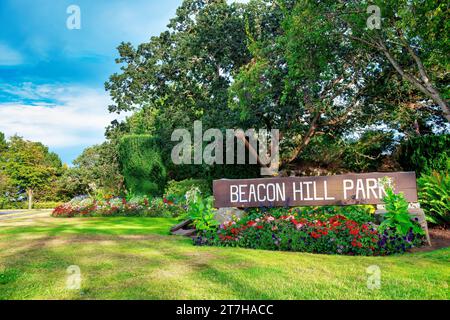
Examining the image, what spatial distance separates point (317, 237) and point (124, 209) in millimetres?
10969

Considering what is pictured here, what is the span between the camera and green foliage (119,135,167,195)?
65.0 feet

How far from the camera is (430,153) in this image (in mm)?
10781

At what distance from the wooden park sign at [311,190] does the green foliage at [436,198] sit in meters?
1.44

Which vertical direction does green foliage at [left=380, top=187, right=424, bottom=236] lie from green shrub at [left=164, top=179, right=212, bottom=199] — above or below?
below

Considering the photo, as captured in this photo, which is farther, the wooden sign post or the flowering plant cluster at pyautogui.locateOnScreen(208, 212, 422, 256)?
the wooden sign post

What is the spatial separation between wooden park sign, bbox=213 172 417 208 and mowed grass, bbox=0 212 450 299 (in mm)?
1985

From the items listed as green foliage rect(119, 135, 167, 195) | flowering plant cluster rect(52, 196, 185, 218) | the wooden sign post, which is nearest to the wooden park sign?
the wooden sign post

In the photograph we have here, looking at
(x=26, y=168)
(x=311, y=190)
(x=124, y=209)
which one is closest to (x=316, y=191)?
(x=311, y=190)

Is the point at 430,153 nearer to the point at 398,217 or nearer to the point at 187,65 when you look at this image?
the point at 398,217

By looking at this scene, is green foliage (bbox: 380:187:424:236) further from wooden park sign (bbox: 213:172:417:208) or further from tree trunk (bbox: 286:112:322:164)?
tree trunk (bbox: 286:112:322:164)

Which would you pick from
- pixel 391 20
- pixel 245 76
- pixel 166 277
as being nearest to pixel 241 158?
pixel 245 76

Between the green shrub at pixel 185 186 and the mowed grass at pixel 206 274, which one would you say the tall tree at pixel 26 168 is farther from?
the mowed grass at pixel 206 274

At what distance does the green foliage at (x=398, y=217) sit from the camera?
22.6ft

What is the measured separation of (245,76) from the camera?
49.8 feet
